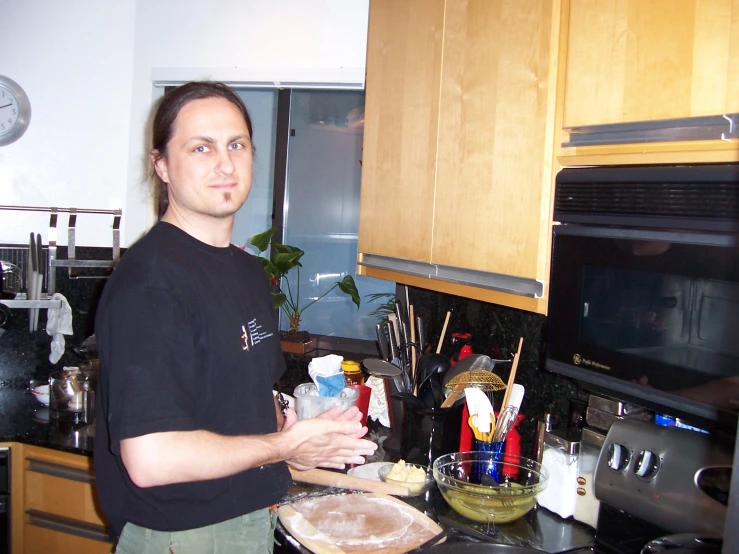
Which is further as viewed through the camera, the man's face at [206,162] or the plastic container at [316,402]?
the plastic container at [316,402]

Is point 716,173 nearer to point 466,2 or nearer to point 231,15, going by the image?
point 466,2

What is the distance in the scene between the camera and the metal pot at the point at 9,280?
2.64 metres

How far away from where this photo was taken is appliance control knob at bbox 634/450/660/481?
1.32 metres

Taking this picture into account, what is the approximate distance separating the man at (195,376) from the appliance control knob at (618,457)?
54 centimetres

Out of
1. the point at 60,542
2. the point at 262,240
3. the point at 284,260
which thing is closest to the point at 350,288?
the point at 284,260

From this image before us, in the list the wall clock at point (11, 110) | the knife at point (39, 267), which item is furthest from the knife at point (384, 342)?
the wall clock at point (11, 110)

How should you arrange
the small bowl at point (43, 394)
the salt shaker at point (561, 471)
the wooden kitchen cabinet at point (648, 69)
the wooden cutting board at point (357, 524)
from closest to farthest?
1. the wooden kitchen cabinet at point (648, 69)
2. the wooden cutting board at point (357, 524)
3. the salt shaker at point (561, 471)
4. the small bowl at point (43, 394)

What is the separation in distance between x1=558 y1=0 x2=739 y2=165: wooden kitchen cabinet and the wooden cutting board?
0.86 meters

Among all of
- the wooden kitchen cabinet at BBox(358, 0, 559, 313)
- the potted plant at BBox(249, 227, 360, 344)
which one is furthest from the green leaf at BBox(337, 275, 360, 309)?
the wooden kitchen cabinet at BBox(358, 0, 559, 313)

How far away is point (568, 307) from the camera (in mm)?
1323

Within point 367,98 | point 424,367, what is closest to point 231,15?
point 367,98

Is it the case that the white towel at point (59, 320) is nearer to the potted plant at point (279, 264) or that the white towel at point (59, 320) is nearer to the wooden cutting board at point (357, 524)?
the potted plant at point (279, 264)

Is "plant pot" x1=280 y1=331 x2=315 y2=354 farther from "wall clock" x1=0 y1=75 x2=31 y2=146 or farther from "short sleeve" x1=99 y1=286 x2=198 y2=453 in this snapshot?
"short sleeve" x1=99 y1=286 x2=198 y2=453

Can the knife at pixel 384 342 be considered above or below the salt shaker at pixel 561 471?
above
